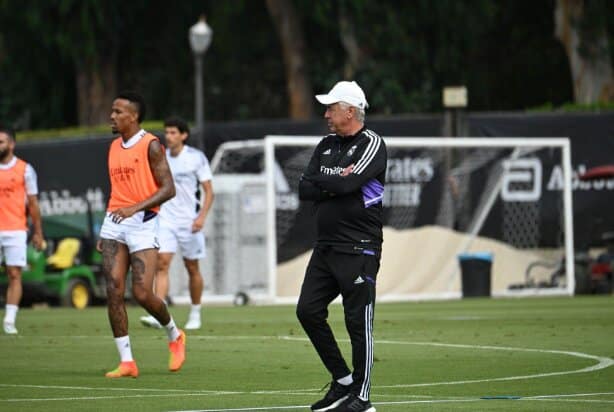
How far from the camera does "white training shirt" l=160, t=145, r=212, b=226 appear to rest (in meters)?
19.0

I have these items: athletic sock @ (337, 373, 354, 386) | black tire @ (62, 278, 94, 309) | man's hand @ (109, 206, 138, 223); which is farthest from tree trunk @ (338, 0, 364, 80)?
athletic sock @ (337, 373, 354, 386)

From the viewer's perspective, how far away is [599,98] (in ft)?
118

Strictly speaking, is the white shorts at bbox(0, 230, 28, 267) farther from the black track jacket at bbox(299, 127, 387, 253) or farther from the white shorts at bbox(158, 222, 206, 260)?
the black track jacket at bbox(299, 127, 387, 253)

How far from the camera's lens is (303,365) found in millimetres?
13688

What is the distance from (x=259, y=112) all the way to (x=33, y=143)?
16515 millimetres

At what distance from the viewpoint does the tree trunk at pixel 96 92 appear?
38875 mm

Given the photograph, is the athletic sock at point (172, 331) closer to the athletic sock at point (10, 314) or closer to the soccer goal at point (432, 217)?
the athletic sock at point (10, 314)

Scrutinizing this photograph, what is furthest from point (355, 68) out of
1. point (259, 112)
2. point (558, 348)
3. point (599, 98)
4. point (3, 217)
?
point (558, 348)

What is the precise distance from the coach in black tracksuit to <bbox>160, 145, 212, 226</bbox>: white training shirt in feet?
28.5

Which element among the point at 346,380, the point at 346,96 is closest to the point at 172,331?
the point at 346,380

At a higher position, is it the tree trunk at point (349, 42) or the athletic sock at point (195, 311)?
the tree trunk at point (349, 42)

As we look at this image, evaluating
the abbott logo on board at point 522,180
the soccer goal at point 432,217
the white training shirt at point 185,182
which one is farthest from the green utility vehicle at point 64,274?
the white training shirt at point 185,182

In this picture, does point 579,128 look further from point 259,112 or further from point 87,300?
point 259,112

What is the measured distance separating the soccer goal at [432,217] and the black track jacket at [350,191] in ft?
51.1
